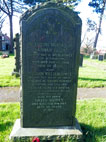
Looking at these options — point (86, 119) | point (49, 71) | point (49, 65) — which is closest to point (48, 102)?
point (49, 71)

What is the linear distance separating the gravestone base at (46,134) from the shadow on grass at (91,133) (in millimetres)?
184

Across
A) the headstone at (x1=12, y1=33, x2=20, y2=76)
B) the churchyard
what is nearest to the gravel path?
the churchyard

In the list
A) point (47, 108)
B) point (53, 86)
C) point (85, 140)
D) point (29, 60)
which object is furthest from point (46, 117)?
point (29, 60)

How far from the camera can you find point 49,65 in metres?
2.55

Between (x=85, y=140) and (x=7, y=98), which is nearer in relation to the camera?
(x=85, y=140)

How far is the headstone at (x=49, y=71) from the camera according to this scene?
2.37 meters

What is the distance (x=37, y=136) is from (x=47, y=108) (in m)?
0.53

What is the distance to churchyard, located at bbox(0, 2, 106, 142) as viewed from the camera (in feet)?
7.79

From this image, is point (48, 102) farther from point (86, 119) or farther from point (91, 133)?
point (86, 119)

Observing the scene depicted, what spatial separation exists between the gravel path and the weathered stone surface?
210 cm

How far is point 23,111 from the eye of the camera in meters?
2.64

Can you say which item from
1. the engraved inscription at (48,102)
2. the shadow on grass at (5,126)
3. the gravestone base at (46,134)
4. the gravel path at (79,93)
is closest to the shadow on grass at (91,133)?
the gravestone base at (46,134)

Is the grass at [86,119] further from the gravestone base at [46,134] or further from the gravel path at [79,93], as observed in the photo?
the gravel path at [79,93]

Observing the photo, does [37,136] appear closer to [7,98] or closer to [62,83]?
[62,83]
